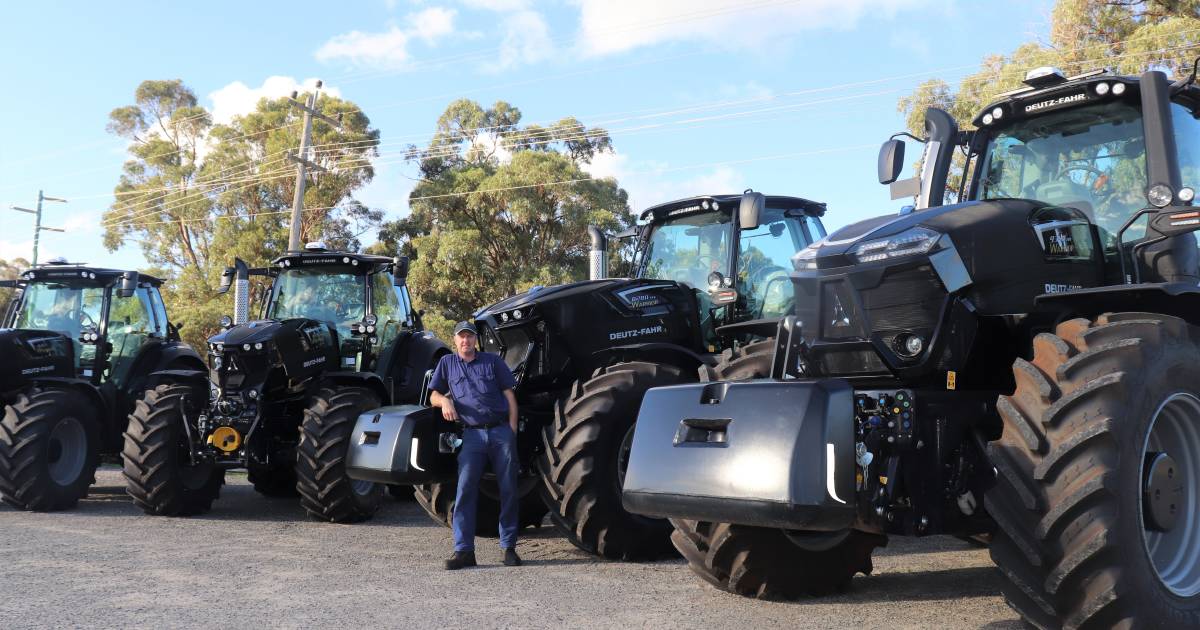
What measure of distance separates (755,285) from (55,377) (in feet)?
24.9

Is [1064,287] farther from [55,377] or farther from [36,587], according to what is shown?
[55,377]

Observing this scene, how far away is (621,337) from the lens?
333 inches

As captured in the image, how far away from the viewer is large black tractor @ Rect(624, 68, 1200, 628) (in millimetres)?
4035

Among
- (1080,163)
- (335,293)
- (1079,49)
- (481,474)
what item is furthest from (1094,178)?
(1079,49)

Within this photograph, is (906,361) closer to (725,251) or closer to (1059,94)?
(1059,94)

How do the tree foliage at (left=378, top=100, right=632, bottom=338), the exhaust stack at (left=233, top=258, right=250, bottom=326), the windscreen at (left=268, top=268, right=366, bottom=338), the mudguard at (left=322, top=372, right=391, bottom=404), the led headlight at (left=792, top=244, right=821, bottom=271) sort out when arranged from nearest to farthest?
1. the led headlight at (left=792, top=244, right=821, bottom=271)
2. the mudguard at (left=322, top=372, right=391, bottom=404)
3. the exhaust stack at (left=233, top=258, right=250, bottom=326)
4. the windscreen at (left=268, top=268, right=366, bottom=338)
5. the tree foliage at (left=378, top=100, right=632, bottom=338)

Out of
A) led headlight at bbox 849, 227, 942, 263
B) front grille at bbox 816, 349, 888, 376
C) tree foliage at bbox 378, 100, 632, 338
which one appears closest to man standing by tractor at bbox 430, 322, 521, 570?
front grille at bbox 816, 349, 888, 376

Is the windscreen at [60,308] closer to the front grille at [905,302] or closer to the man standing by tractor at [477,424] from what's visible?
the man standing by tractor at [477,424]

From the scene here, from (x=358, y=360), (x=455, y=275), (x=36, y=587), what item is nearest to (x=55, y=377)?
(x=358, y=360)

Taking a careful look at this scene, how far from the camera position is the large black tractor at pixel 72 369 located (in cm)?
1012

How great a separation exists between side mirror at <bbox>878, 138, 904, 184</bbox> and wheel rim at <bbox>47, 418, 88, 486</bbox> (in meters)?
8.75

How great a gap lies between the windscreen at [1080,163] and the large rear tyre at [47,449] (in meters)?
9.11

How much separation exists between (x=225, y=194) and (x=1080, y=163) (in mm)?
34020

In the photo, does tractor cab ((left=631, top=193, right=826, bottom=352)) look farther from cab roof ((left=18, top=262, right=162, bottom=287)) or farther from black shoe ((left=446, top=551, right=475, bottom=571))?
cab roof ((left=18, top=262, right=162, bottom=287))
